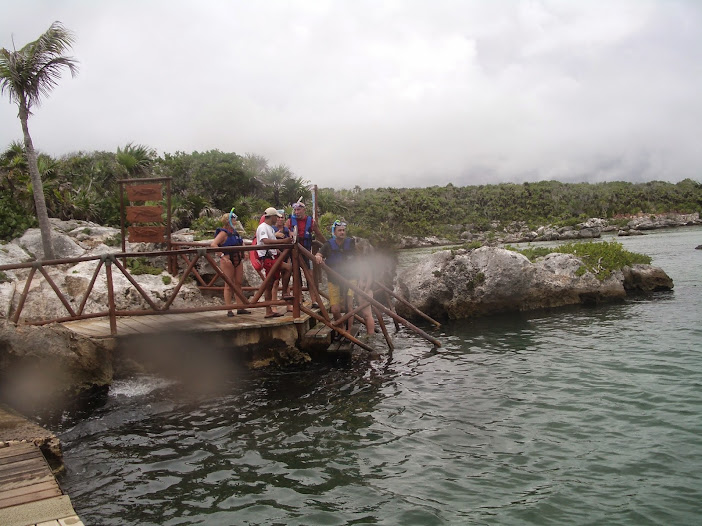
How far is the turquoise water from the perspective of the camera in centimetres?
528

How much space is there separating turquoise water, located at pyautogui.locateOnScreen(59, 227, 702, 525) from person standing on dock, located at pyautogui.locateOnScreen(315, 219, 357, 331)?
155cm

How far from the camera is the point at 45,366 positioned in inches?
320

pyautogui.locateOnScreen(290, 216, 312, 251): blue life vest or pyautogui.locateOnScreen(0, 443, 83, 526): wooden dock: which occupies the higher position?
pyautogui.locateOnScreen(290, 216, 312, 251): blue life vest

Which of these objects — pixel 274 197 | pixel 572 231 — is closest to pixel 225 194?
pixel 274 197

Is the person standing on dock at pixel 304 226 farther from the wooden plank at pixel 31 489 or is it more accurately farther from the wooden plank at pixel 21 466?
the wooden plank at pixel 31 489

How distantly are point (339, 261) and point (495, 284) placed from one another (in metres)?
6.64

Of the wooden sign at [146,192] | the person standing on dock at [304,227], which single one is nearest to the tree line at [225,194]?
the wooden sign at [146,192]

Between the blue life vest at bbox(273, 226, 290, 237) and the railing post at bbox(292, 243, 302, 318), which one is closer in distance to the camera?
the railing post at bbox(292, 243, 302, 318)

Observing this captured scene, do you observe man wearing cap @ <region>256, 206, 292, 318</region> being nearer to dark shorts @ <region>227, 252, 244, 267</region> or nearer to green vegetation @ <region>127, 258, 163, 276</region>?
dark shorts @ <region>227, 252, 244, 267</region>

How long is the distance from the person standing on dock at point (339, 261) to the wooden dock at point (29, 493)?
6.35 meters

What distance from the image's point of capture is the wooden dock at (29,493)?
393 cm

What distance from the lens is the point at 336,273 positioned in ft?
34.2

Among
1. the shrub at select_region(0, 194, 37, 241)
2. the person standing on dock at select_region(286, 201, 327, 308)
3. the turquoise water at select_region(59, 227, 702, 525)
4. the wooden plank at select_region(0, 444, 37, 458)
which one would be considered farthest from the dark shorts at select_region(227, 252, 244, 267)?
the shrub at select_region(0, 194, 37, 241)

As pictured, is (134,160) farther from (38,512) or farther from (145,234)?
(38,512)
